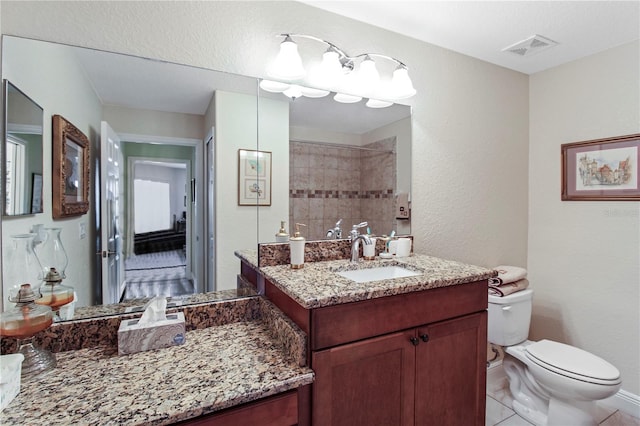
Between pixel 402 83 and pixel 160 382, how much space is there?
5.89 ft

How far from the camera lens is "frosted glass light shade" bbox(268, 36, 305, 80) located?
1.49m

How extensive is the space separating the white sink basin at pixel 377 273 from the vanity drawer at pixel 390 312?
243 mm

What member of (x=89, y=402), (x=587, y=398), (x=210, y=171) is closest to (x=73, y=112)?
(x=210, y=171)

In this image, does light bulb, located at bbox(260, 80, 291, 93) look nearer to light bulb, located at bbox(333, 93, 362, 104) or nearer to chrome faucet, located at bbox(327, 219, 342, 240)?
light bulb, located at bbox(333, 93, 362, 104)

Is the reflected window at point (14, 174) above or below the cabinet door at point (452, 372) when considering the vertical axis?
above

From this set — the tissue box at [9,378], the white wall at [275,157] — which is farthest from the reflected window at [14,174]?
the white wall at [275,157]

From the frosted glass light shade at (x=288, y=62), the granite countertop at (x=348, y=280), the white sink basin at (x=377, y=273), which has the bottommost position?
the white sink basin at (x=377, y=273)

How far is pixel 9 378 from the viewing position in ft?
2.73

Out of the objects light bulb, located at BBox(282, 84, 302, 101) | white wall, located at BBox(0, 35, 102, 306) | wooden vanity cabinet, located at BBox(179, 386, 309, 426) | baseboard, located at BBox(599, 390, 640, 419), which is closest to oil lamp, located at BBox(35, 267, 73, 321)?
white wall, located at BBox(0, 35, 102, 306)

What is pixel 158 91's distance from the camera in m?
1.32

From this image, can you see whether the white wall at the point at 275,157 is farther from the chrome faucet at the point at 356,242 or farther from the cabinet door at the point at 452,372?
the cabinet door at the point at 452,372

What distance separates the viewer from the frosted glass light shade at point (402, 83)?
1791 millimetres

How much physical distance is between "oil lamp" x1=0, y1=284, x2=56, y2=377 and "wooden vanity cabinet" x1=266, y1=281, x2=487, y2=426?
769 mm

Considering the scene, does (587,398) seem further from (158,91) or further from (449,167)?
(158,91)
